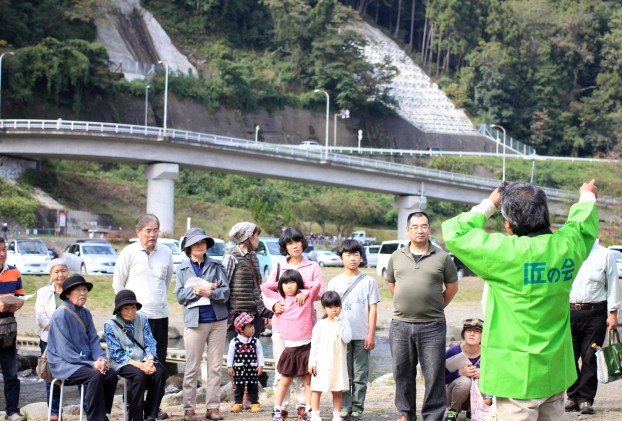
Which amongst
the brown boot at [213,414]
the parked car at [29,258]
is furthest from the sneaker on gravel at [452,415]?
the parked car at [29,258]

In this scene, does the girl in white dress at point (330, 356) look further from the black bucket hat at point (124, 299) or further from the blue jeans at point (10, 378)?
the blue jeans at point (10, 378)

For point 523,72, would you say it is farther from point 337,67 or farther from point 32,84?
point 32,84

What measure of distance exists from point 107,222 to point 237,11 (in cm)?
3694

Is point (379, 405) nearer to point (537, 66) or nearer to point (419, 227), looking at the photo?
point (419, 227)

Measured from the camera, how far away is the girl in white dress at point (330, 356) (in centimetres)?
827

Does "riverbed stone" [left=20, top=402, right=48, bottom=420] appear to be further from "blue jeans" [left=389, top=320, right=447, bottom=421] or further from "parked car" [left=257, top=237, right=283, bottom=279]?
"parked car" [left=257, top=237, right=283, bottom=279]

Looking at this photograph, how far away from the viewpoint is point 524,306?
479 cm

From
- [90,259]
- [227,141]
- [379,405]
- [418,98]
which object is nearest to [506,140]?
[418,98]

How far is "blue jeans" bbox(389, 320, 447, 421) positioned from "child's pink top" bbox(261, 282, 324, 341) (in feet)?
3.42

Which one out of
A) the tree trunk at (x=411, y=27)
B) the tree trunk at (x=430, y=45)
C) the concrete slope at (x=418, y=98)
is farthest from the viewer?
the tree trunk at (x=411, y=27)

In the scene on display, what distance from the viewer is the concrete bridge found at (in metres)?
44.6

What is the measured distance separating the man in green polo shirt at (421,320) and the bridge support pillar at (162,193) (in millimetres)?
38592

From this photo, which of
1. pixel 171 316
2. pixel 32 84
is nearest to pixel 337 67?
pixel 32 84

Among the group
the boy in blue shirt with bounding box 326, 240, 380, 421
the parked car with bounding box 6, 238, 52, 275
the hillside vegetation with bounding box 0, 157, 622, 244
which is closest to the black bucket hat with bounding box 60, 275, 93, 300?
the boy in blue shirt with bounding box 326, 240, 380, 421
